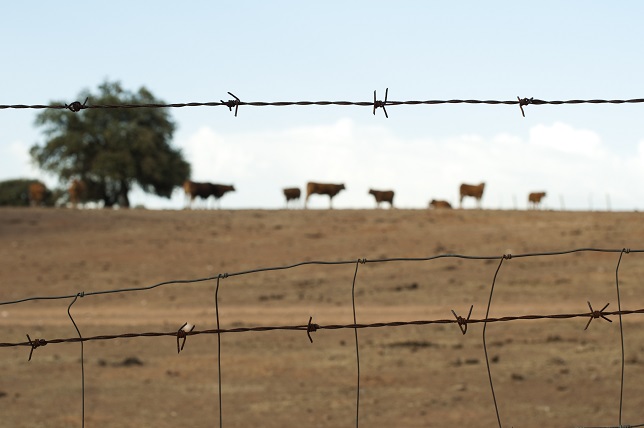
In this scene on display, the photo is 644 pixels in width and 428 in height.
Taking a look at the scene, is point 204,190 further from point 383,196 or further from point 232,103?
point 232,103

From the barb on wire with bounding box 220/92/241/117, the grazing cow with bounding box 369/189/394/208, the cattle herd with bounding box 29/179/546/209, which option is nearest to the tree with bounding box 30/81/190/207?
the cattle herd with bounding box 29/179/546/209

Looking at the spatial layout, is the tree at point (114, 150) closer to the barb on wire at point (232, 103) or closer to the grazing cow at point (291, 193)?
the grazing cow at point (291, 193)

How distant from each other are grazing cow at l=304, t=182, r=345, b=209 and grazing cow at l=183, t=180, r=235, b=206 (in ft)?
12.9

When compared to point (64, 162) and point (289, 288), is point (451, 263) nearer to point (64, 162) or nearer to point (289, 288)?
point (289, 288)

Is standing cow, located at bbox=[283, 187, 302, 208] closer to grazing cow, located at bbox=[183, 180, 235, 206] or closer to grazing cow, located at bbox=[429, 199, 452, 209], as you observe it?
grazing cow, located at bbox=[183, 180, 235, 206]

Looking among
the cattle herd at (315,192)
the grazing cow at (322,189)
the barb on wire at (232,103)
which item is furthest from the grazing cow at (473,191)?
the barb on wire at (232,103)

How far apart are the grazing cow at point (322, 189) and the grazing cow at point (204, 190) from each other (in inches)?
154

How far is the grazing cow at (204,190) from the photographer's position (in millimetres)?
46625

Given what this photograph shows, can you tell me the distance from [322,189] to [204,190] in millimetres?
5311

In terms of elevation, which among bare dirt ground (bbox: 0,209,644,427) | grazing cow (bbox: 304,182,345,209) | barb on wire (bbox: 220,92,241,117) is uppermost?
grazing cow (bbox: 304,182,345,209)

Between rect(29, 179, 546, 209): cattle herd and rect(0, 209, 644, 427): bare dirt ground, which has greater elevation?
rect(29, 179, 546, 209): cattle herd

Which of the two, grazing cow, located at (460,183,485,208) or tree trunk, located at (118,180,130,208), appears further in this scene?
tree trunk, located at (118,180,130,208)

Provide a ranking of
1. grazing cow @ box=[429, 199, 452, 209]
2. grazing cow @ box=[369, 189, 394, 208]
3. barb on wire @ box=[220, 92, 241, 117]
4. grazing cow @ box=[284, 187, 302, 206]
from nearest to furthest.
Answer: barb on wire @ box=[220, 92, 241, 117] < grazing cow @ box=[429, 199, 452, 209] < grazing cow @ box=[369, 189, 394, 208] < grazing cow @ box=[284, 187, 302, 206]

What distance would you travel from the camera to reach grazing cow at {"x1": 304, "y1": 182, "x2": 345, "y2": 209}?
46406 mm
